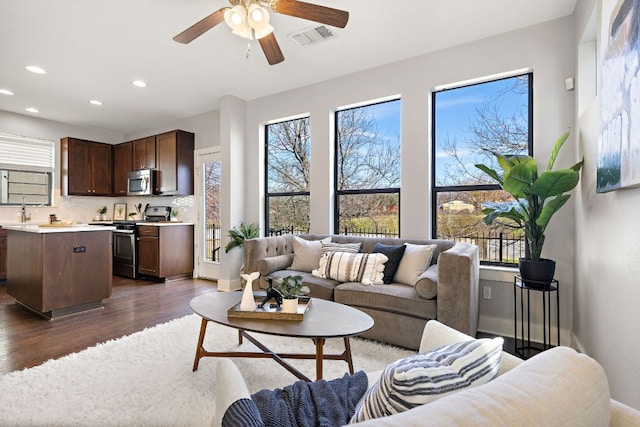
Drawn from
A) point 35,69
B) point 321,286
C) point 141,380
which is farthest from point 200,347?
point 35,69

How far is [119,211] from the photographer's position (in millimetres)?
6820

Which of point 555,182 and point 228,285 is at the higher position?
point 555,182

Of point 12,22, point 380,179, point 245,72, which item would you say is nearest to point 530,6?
point 380,179

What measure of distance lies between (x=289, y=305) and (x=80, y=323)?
8.56 ft

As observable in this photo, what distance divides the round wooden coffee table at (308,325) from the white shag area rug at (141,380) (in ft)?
0.73

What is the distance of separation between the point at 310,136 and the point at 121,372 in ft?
10.9

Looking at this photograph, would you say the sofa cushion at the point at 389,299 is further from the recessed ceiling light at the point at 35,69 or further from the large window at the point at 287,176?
the recessed ceiling light at the point at 35,69

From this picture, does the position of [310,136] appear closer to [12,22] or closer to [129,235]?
[12,22]

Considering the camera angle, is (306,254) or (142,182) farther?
(142,182)

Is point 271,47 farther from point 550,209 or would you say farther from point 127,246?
point 127,246

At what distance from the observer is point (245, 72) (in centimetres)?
402

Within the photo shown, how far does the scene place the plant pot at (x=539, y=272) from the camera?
95.7 inches

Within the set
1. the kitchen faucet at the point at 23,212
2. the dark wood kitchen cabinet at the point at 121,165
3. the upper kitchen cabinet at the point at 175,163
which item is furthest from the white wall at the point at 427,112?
the kitchen faucet at the point at 23,212

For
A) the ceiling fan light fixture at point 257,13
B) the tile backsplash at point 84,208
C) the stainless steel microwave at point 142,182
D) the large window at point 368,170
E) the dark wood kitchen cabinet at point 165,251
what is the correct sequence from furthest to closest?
1. the stainless steel microwave at point 142,182
2. the tile backsplash at point 84,208
3. the dark wood kitchen cabinet at point 165,251
4. the large window at point 368,170
5. the ceiling fan light fixture at point 257,13
